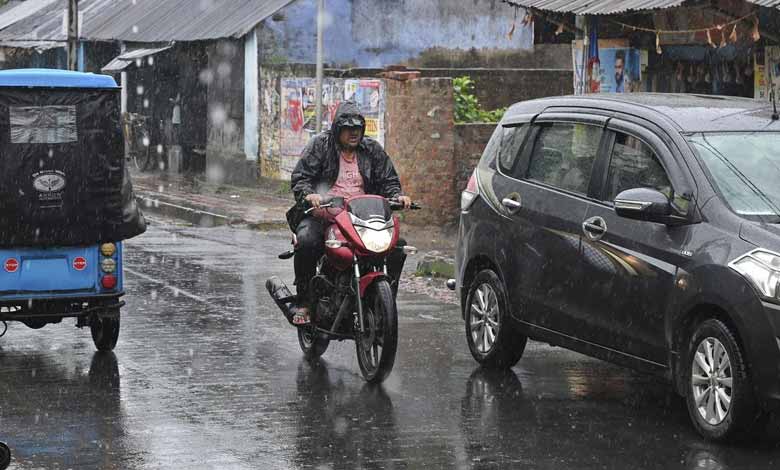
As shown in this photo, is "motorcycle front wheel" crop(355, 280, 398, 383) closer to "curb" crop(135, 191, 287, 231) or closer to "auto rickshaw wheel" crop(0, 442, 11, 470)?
"auto rickshaw wheel" crop(0, 442, 11, 470)

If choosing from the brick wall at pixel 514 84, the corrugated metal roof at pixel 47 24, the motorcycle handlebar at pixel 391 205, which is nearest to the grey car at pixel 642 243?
the motorcycle handlebar at pixel 391 205

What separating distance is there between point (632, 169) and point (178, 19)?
27076mm

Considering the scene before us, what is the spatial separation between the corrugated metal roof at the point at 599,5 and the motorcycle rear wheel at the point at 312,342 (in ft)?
20.1

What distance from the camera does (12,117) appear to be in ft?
34.4

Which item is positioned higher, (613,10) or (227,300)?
(613,10)

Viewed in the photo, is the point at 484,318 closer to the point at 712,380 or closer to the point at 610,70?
the point at 712,380

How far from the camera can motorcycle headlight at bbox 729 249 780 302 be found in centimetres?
739

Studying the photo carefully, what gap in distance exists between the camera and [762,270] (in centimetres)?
748

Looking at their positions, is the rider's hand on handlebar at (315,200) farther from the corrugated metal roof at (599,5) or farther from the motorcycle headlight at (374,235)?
the corrugated metal roof at (599,5)

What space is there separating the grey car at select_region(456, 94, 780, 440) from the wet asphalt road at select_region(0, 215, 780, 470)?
0.37 meters

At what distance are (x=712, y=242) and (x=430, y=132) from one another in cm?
1387

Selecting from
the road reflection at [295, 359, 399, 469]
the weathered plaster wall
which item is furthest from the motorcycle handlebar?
the weathered plaster wall

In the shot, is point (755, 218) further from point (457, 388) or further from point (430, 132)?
point (430, 132)

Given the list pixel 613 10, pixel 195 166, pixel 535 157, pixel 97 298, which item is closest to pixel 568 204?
pixel 535 157
